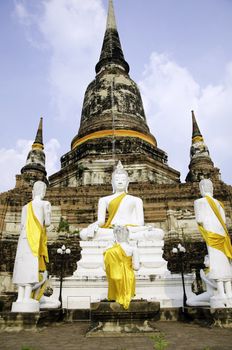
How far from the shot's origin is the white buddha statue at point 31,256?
6004mm

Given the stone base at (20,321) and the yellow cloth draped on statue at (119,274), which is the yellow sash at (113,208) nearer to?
the yellow cloth draped on statue at (119,274)

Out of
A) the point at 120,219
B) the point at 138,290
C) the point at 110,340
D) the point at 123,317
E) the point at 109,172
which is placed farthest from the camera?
the point at 109,172

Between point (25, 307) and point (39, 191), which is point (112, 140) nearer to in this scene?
point (39, 191)

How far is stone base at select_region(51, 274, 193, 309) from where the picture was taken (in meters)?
7.48

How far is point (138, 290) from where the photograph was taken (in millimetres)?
7582

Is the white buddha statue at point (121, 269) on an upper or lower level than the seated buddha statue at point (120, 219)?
lower

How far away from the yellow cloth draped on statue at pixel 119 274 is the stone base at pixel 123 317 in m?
0.29

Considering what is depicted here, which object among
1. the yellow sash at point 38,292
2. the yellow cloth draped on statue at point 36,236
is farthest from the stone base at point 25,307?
the yellow cloth draped on statue at point 36,236

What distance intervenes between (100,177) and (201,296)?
490 inches

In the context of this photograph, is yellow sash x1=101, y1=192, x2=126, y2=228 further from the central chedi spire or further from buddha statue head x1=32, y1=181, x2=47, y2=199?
the central chedi spire

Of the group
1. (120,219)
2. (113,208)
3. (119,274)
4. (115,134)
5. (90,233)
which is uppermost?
(115,134)

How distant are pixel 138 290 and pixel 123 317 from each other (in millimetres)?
2661

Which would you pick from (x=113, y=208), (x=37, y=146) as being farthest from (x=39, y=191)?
(x=37, y=146)

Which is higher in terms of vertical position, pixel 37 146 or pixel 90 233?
pixel 37 146
